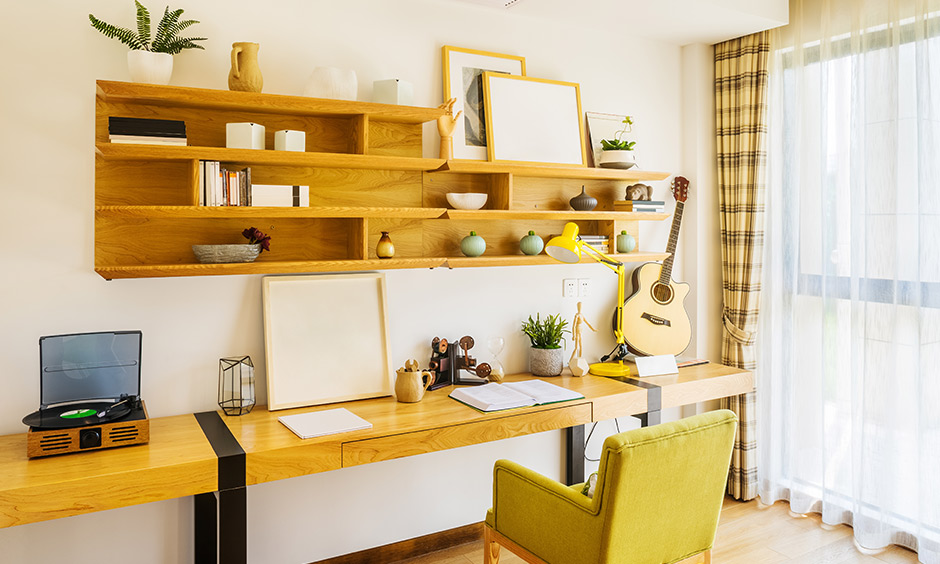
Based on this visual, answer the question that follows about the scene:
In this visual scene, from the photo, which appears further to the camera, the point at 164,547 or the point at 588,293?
the point at 588,293

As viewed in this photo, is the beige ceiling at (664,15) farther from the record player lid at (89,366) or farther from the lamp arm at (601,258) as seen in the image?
the record player lid at (89,366)

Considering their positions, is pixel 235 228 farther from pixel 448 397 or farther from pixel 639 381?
pixel 639 381

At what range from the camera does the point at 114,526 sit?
2305 mm

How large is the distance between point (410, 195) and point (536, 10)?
100 cm

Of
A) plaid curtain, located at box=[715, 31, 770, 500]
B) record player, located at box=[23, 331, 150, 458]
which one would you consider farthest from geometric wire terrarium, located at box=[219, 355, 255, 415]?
plaid curtain, located at box=[715, 31, 770, 500]

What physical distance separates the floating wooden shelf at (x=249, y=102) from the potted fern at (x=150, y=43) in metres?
0.06

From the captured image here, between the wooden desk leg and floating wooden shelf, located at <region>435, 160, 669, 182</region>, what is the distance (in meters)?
1.20

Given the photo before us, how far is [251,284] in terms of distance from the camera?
252 centimetres

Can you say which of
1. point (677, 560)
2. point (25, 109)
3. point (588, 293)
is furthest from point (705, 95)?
point (25, 109)

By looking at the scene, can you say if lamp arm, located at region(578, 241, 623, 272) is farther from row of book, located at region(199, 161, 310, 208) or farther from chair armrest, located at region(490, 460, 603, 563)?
row of book, located at region(199, 161, 310, 208)

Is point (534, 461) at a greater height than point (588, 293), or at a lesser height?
lesser

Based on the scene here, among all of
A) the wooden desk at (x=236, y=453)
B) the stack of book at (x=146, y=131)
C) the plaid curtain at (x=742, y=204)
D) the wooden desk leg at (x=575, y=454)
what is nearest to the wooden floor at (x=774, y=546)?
the plaid curtain at (x=742, y=204)

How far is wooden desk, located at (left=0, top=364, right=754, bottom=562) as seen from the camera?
1.80m

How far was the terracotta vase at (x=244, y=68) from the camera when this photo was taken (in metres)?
2.29
